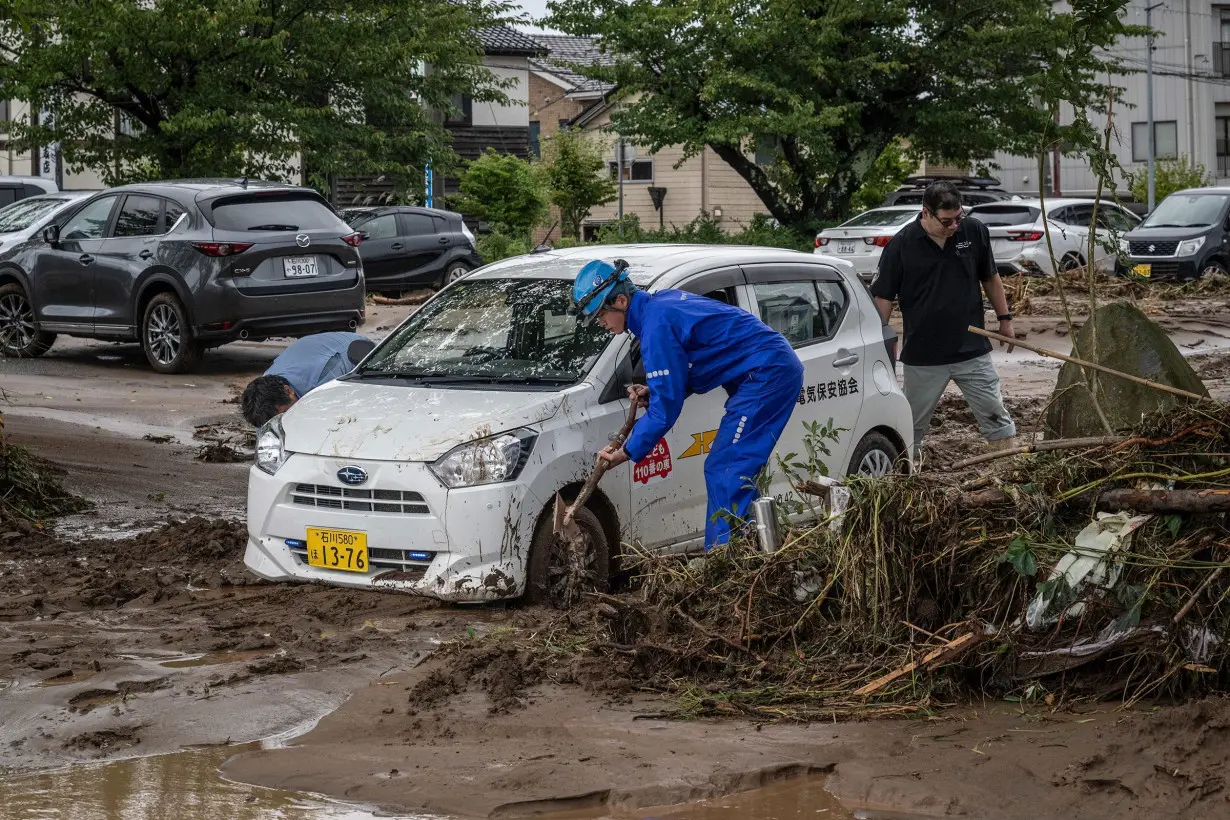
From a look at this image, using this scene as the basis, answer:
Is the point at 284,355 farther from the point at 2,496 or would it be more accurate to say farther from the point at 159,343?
the point at 159,343

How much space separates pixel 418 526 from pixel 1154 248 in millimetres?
20087

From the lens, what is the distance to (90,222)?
15.4 metres

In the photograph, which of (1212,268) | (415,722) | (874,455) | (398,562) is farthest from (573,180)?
(415,722)

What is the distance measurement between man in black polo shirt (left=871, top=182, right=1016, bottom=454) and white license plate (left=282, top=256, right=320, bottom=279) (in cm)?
726

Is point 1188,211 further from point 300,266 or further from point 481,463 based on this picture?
point 481,463

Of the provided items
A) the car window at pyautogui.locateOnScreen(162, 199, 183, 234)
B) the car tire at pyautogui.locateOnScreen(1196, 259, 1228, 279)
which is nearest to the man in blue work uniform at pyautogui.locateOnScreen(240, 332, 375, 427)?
the car window at pyautogui.locateOnScreen(162, 199, 183, 234)

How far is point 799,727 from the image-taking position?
5043mm

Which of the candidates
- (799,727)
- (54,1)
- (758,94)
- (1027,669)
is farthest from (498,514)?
(758,94)

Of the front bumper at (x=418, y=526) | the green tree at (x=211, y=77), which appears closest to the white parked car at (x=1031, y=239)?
the green tree at (x=211, y=77)

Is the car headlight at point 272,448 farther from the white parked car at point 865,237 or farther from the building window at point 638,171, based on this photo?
the building window at point 638,171

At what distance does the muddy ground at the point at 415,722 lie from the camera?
14.6ft

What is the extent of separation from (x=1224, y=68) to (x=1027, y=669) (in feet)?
173

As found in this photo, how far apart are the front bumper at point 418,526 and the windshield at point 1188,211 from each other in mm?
20717

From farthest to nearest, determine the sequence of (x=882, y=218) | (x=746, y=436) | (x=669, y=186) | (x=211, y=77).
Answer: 1. (x=669, y=186)
2. (x=882, y=218)
3. (x=211, y=77)
4. (x=746, y=436)
